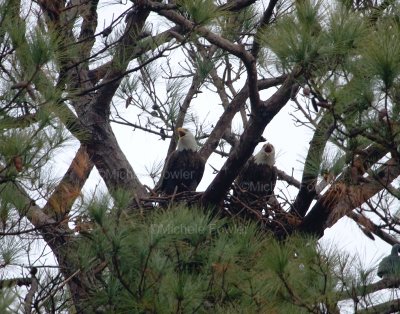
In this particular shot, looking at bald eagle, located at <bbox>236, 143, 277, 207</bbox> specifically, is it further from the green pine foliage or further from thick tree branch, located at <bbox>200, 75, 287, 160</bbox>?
the green pine foliage

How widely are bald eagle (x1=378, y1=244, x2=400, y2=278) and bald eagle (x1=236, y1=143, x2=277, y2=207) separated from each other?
149cm

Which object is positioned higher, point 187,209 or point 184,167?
point 184,167

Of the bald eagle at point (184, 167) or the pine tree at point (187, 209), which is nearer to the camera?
the pine tree at point (187, 209)

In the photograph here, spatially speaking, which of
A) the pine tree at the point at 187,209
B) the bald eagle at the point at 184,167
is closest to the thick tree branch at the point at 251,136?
the pine tree at the point at 187,209

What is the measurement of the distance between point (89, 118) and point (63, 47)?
1.29 metres

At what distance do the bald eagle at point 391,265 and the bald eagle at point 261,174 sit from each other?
1493mm

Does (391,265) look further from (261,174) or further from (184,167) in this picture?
(184,167)

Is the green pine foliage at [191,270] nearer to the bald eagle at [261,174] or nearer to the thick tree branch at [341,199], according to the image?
the thick tree branch at [341,199]

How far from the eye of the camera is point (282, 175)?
545 centimetres

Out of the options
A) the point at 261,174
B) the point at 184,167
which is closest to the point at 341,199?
the point at 261,174

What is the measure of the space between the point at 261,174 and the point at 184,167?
487mm

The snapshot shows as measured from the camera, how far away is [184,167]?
19.2 feet

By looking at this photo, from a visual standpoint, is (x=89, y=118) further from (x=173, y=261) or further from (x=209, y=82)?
(x=173, y=261)

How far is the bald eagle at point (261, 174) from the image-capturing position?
219 inches
